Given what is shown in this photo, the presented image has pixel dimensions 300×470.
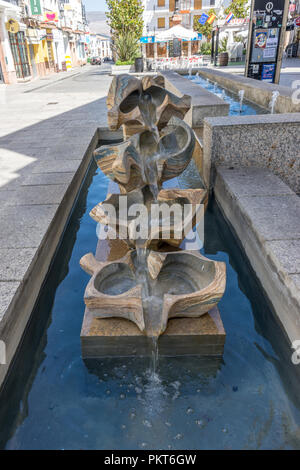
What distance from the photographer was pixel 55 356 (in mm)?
2723

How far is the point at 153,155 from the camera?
125 inches

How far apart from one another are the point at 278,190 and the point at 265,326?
1804mm

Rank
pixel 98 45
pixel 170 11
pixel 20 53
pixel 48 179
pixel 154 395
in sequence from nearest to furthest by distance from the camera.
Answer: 1. pixel 154 395
2. pixel 48 179
3. pixel 20 53
4. pixel 170 11
5. pixel 98 45

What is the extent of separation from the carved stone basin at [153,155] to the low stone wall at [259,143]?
170 centimetres

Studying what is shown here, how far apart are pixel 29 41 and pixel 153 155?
29.8 meters

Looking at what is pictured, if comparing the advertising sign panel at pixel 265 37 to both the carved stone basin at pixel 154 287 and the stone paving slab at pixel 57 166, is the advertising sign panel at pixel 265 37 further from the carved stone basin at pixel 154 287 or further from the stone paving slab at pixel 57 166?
the carved stone basin at pixel 154 287

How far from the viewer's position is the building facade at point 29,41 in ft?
73.5

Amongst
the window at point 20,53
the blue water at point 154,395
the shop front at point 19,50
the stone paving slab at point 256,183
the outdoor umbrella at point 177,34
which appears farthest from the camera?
the outdoor umbrella at point 177,34

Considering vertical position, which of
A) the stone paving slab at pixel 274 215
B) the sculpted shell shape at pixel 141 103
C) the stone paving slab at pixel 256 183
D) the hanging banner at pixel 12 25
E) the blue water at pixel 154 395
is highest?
the hanging banner at pixel 12 25

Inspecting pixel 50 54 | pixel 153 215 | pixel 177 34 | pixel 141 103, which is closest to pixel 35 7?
pixel 50 54

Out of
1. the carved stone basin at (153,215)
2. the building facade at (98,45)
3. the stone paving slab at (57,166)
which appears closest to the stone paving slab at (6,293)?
the carved stone basin at (153,215)

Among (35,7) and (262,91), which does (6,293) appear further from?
(35,7)

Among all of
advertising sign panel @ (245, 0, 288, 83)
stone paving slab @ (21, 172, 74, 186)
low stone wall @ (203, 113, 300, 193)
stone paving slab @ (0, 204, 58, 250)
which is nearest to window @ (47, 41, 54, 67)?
advertising sign panel @ (245, 0, 288, 83)
